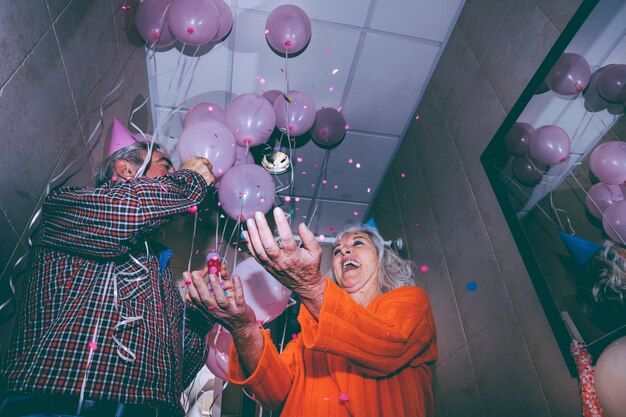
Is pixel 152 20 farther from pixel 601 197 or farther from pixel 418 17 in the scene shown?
pixel 601 197

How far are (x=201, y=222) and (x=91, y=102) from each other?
6.55 feet

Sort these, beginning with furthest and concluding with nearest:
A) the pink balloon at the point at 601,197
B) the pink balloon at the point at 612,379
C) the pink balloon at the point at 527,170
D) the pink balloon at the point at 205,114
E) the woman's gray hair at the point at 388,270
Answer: the pink balloon at the point at 205,114 < the woman's gray hair at the point at 388,270 < the pink balloon at the point at 527,170 < the pink balloon at the point at 601,197 < the pink balloon at the point at 612,379

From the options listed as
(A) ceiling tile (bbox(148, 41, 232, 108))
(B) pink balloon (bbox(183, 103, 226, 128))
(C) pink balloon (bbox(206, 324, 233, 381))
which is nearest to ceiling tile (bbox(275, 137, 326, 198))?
(A) ceiling tile (bbox(148, 41, 232, 108))

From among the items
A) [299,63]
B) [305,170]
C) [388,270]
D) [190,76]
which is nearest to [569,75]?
[388,270]

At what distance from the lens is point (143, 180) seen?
115cm

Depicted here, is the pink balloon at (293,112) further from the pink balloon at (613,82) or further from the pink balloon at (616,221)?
the pink balloon at (616,221)

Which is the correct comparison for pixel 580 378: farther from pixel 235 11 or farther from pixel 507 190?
pixel 235 11

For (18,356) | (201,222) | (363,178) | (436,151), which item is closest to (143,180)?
(18,356)

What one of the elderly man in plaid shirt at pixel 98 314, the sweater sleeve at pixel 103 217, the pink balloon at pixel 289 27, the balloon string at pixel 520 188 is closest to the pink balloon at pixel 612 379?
the balloon string at pixel 520 188

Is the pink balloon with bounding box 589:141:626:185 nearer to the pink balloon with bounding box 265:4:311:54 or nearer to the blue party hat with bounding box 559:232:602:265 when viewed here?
the blue party hat with bounding box 559:232:602:265

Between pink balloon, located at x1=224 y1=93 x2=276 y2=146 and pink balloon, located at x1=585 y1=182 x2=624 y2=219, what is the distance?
69.6 inches

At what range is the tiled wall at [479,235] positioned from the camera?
148cm

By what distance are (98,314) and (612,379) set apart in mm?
1507

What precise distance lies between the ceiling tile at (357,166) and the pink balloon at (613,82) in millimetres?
2030
